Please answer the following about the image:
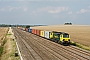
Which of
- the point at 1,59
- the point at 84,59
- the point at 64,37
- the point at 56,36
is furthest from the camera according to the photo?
the point at 56,36

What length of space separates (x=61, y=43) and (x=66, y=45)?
1507 millimetres

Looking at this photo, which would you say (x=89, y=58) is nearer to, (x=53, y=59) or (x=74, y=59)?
(x=74, y=59)

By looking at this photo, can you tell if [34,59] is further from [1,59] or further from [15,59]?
[1,59]

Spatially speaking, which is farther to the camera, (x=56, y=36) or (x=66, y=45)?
(x=56, y=36)

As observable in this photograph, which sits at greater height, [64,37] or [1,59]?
[64,37]

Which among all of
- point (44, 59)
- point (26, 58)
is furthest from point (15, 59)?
point (44, 59)

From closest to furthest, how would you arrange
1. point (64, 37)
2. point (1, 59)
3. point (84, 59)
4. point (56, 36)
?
point (84, 59) → point (1, 59) → point (64, 37) → point (56, 36)

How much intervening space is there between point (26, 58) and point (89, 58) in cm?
821

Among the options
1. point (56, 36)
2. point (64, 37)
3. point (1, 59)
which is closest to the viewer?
point (1, 59)

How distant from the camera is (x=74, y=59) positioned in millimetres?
24625

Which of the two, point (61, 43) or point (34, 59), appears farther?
point (61, 43)

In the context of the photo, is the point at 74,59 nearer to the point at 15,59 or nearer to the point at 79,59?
the point at 79,59

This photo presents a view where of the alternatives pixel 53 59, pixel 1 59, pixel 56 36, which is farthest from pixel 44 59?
pixel 56 36

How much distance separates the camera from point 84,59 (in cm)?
2456
